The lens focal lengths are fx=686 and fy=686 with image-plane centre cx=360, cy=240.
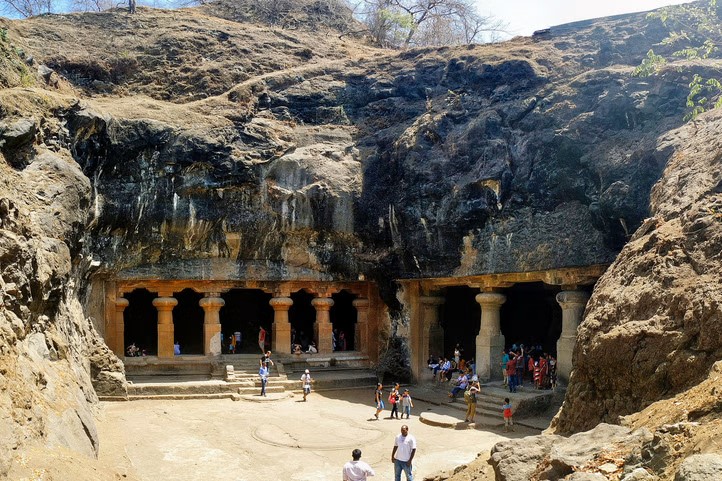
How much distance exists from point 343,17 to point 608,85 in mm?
16392

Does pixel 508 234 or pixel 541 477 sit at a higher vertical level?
pixel 508 234

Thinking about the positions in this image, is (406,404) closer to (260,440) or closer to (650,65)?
(260,440)

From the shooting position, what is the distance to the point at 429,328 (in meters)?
20.3

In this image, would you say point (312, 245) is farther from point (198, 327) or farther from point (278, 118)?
point (198, 327)

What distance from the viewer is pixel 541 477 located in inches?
234

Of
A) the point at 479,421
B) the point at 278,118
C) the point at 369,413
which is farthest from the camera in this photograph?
the point at 278,118

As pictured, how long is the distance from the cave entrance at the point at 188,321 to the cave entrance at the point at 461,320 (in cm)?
864

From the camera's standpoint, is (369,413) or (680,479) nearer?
(680,479)

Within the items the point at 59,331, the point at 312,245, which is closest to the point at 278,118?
the point at 312,245

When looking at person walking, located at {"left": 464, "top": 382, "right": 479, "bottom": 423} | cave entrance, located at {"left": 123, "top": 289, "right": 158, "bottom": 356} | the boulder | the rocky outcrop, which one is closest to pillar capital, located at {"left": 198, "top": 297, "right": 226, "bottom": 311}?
cave entrance, located at {"left": 123, "top": 289, "right": 158, "bottom": 356}

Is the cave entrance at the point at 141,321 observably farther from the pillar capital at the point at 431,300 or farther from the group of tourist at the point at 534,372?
the group of tourist at the point at 534,372

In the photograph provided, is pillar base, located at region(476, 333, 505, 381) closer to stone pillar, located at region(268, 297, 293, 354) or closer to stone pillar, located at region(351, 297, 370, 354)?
stone pillar, located at region(351, 297, 370, 354)

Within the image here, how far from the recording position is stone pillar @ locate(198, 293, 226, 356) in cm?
2042

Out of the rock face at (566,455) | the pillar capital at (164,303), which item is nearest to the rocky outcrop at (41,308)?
the rock face at (566,455)
